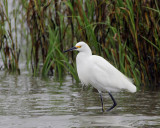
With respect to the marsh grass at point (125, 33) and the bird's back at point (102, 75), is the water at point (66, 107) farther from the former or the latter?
the marsh grass at point (125, 33)

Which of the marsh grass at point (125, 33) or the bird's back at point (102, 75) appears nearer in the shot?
the bird's back at point (102, 75)

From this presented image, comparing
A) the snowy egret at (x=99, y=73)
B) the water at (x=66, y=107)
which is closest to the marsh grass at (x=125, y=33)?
the water at (x=66, y=107)

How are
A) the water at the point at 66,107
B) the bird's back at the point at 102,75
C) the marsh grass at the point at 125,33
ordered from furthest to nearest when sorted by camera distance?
1. the marsh grass at the point at 125,33
2. the bird's back at the point at 102,75
3. the water at the point at 66,107

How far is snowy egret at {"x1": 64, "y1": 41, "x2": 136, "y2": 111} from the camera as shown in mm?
6062

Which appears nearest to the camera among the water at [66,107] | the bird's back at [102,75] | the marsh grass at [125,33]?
the water at [66,107]

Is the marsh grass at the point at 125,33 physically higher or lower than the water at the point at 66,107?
higher

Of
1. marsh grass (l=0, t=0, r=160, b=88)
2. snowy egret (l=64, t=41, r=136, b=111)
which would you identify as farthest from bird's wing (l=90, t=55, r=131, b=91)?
marsh grass (l=0, t=0, r=160, b=88)

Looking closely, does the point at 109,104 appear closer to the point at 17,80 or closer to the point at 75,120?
the point at 75,120

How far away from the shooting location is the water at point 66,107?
16.6 feet

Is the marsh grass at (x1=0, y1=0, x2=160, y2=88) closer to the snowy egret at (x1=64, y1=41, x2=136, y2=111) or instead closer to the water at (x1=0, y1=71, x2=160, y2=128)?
the water at (x1=0, y1=71, x2=160, y2=128)

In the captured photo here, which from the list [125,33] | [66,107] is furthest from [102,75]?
[125,33]

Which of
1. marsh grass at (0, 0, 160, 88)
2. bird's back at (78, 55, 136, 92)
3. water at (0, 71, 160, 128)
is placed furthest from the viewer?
marsh grass at (0, 0, 160, 88)

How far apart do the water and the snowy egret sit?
33cm

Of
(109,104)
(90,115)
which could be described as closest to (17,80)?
(109,104)
